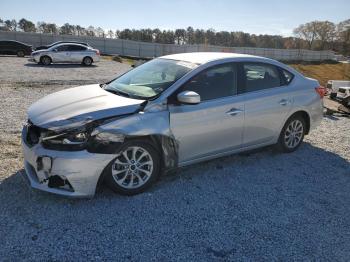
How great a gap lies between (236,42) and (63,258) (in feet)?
413

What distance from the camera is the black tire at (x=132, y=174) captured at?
14.1ft

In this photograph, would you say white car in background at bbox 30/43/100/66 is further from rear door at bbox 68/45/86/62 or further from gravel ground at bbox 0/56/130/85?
gravel ground at bbox 0/56/130/85

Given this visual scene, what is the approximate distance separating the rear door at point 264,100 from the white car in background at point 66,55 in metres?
19.8

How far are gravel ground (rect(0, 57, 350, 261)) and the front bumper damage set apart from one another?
0.22 m

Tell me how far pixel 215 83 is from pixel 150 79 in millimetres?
941

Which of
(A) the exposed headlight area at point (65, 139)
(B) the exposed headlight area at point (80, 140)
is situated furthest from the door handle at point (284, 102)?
(A) the exposed headlight area at point (65, 139)

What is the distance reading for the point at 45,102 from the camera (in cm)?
486

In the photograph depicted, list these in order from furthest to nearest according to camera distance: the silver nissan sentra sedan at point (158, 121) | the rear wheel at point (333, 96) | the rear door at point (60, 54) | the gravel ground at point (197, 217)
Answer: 1. the rear door at point (60, 54)
2. the rear wheel at point (333, 96)
3. the silver nissan sentra sedan at point (158, 121)
4. the gravel ground at point (197, 217)

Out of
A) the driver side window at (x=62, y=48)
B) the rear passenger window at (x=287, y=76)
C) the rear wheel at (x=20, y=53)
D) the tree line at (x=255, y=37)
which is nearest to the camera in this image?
the rear passenger window at (x=287, y=76)

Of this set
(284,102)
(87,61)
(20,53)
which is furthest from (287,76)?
(20,53)

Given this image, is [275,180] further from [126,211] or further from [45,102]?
[45,102]

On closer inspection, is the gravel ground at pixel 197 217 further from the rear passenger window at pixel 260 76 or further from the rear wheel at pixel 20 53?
the rear wheel at pixel 20 53

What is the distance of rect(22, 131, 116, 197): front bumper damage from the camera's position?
13.0 feet

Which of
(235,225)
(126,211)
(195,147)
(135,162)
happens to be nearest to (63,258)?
(126,211)
